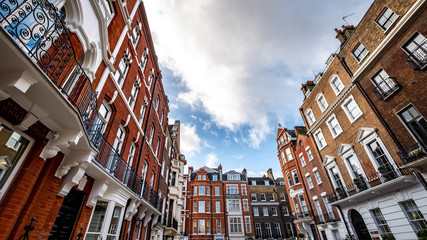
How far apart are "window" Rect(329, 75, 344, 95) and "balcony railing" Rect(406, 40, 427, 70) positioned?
568cm

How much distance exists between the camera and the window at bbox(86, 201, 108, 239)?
671cm

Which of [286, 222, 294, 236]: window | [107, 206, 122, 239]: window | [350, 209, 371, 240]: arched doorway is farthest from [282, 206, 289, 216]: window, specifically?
[107, 206, 122, 239]: window

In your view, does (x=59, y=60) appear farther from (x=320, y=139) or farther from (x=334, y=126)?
(x=320, y=139)

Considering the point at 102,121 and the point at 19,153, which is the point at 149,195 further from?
the point at 19,153

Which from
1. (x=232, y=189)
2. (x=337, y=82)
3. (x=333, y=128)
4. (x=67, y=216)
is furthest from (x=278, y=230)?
(x=67, y=216)

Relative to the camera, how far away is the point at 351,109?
15.0 metres

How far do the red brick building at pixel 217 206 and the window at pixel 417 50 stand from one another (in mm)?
33787

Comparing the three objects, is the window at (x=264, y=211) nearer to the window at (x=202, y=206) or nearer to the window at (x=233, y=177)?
the window at (x=233, y=177)

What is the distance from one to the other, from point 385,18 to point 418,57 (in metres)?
4.18

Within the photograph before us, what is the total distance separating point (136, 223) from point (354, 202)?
16224 mm

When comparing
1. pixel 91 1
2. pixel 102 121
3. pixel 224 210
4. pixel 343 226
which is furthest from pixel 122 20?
pixel 224 210

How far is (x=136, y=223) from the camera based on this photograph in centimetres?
1088

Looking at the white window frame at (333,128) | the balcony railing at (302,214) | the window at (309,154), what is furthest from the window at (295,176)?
the white window frame at (333,128)

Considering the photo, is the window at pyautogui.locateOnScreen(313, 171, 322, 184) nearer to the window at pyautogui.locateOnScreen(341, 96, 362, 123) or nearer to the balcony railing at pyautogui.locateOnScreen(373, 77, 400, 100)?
the window at pyautogui.locateOnScreen(341, 96, 362, 123)
